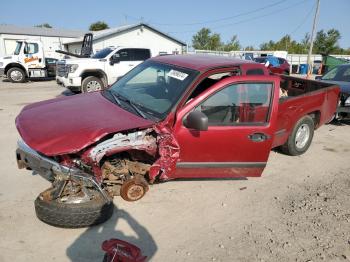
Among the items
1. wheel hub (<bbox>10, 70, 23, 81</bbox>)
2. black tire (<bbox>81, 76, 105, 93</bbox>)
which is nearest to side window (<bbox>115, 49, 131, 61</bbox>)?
black tire (<bbox>81, 76, 105, 93</bbox>)

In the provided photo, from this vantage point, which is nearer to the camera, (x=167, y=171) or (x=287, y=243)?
(x=287, y=243)

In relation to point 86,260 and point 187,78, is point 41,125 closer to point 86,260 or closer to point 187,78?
point 86,260

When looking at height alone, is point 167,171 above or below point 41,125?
below

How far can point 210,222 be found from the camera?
378cm

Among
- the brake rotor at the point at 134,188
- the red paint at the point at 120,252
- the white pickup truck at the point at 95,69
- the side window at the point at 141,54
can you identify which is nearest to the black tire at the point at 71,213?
the brake rotor at the point at 134,188

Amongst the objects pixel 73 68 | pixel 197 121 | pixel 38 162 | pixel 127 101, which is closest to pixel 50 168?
pixel 38 162

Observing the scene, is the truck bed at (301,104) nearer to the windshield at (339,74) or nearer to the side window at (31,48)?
the windshield at (339,74)

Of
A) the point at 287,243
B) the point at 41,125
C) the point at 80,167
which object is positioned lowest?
the point at 287,243

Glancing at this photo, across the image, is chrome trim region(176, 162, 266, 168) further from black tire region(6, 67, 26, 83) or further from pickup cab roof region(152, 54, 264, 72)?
black tire region(6, 67, 26, 83)

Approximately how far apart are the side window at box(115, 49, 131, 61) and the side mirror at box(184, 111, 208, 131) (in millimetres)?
9931

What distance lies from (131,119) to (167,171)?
771 mm

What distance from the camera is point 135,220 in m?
3.71

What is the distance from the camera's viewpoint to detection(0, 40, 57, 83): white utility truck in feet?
57.5

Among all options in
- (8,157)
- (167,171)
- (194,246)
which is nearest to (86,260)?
(194,246)
